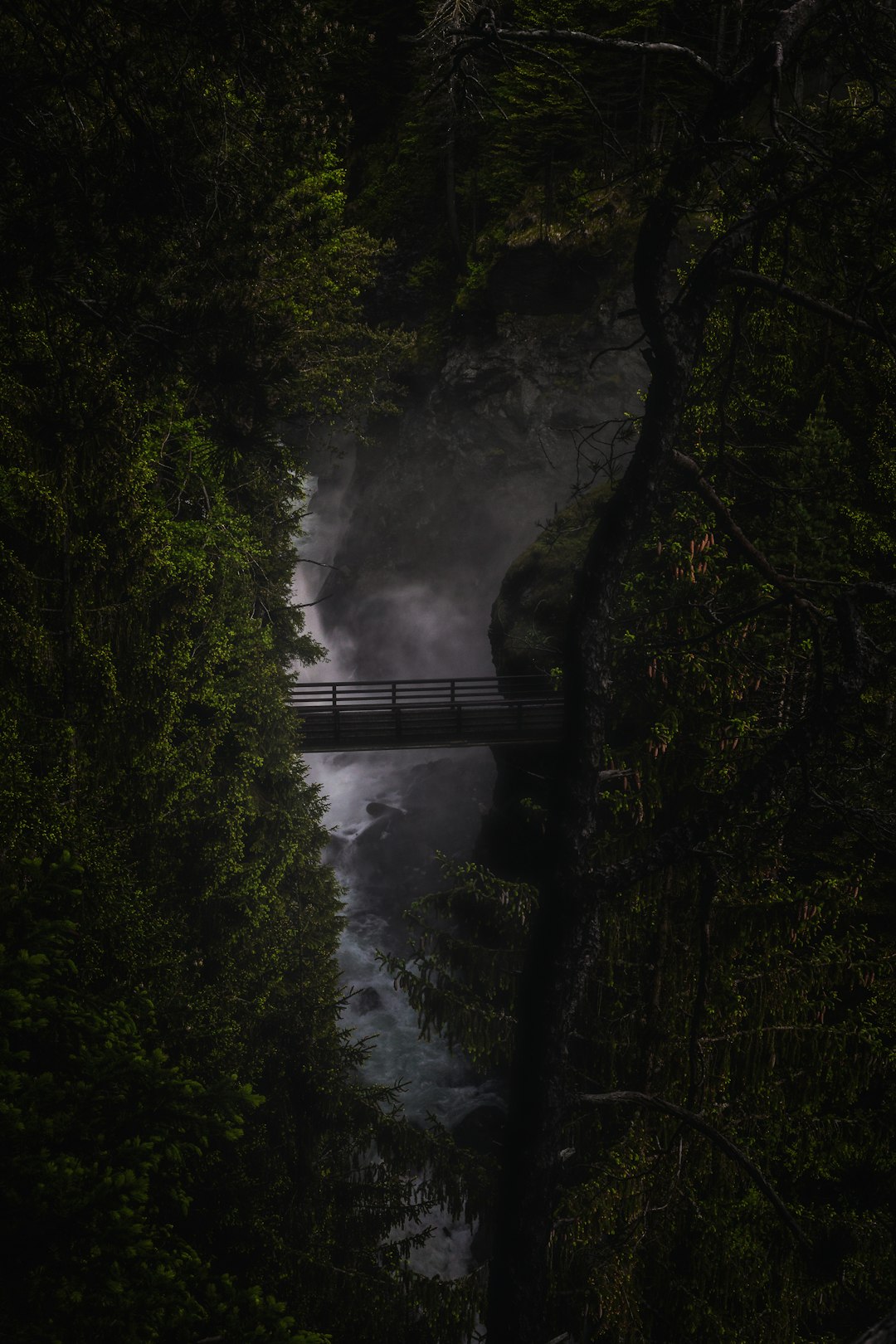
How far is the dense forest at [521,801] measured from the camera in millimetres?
3877

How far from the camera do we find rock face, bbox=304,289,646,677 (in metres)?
26.8

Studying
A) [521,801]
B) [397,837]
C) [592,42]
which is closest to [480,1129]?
[521,801]

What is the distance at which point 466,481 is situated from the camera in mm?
30344

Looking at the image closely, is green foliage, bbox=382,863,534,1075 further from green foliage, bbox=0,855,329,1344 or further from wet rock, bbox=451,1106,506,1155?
wet rock, bbox=451,1106,506,1155

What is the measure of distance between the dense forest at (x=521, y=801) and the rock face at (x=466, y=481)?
15399 millimetres

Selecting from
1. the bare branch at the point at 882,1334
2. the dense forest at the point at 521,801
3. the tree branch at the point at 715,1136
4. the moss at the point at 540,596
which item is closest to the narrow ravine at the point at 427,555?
the moss at the point at 540,596

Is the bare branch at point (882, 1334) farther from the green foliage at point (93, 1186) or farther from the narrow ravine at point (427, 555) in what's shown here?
the narrow ravine at point (427, 555)

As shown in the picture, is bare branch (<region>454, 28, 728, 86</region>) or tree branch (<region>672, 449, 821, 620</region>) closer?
bare branch (<region>454, 28, 728, 86</region>)

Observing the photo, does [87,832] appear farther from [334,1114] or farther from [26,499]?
[334,1114]

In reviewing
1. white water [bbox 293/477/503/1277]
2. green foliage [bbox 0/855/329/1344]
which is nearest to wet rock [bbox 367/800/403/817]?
white water [bbox 293/477/503/1277]

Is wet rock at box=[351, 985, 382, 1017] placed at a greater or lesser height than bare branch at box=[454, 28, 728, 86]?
lesser

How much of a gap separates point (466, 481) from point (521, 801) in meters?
23.8

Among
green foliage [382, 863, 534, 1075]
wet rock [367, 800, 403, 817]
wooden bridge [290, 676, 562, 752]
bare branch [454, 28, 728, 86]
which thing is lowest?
wet rock [367, 800, 403, 817]

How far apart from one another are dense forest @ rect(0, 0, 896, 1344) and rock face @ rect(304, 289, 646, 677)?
1540 centimetres
